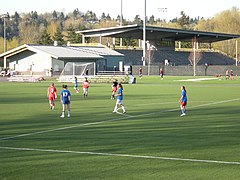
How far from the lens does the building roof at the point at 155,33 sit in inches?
3679

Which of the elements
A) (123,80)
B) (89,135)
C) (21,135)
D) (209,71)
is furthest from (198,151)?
(209,71)

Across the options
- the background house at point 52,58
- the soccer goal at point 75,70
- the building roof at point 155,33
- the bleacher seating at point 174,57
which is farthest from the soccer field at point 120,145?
the bleacher seating at point 174,57

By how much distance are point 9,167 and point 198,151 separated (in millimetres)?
4995

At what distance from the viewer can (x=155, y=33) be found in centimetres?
10112

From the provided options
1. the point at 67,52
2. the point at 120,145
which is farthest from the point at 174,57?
the point at 120,145

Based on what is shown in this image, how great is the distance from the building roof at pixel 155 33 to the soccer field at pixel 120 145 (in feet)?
231

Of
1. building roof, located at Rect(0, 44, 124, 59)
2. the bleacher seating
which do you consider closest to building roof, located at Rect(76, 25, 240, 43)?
the bleacher seating

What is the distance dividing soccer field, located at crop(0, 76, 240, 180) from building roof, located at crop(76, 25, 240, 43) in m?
70.3

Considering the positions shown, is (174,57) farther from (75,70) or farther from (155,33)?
(75,70)

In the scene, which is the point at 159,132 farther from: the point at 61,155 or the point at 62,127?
the point at 61,155

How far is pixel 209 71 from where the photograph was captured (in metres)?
84.2

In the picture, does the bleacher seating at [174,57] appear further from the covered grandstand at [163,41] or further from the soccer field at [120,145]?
the soccer field at [120,145]

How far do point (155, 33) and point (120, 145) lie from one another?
88.3 m

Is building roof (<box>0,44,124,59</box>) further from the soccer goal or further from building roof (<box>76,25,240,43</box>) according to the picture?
the soccer goal
